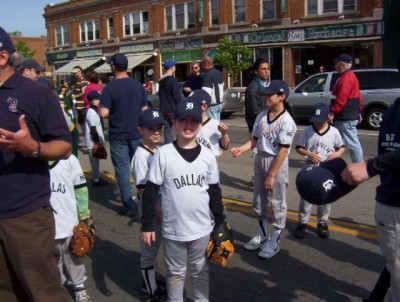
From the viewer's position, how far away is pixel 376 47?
23.7m

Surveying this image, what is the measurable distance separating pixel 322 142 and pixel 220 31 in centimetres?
2618

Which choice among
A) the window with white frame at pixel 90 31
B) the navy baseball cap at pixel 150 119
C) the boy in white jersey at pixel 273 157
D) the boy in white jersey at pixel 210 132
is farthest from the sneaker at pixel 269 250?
the window with white frame at pixel 90 31

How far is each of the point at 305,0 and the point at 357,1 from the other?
9.98 ft

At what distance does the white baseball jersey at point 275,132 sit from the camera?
4.55 m

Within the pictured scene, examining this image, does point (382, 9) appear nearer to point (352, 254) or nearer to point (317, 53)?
point (317, 53)

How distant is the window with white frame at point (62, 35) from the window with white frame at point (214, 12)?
19385 mm

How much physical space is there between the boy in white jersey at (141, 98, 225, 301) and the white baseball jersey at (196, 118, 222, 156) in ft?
4.91

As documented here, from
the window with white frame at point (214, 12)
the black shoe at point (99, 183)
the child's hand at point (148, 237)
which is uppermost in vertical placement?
the window with white frame at point (214, 12)

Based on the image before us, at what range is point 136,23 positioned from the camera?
120 ft

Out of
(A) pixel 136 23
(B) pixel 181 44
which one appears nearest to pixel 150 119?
(B) pixel 181 44

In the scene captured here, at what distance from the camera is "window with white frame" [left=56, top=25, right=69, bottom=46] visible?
148ft

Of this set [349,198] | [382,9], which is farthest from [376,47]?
[349,198]

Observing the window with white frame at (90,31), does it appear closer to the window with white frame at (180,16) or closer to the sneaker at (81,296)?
the window with white frame at (180,16)

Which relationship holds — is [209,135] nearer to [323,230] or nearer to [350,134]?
[323,230]
